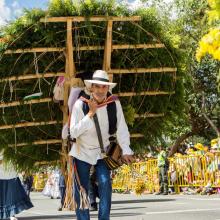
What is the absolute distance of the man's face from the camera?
5.99 metres

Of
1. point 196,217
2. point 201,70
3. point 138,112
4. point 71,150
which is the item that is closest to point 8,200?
point 196,217

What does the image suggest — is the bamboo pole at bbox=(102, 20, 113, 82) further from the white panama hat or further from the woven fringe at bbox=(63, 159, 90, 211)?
the woven fringe at bbox=(63, 159, 90, 211)

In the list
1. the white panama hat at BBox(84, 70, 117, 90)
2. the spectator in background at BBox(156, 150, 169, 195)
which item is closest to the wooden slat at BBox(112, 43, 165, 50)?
the white panama hat at BBox(84, 70, 117, 90)

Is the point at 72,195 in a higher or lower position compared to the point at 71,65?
lower

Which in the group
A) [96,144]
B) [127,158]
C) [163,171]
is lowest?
[163,171]

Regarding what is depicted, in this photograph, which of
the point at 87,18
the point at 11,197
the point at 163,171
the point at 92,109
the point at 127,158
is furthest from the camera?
the point at 163,171

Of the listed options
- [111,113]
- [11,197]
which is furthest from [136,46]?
[11,197]

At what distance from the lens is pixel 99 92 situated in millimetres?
6004

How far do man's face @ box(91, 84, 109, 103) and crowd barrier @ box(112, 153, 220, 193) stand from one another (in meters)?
12.9

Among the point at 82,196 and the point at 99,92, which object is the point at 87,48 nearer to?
the point at 99,92

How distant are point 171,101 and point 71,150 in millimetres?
1804

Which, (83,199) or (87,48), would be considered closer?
(83,199)

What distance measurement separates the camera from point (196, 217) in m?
10.2

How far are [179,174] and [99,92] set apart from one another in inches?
602
